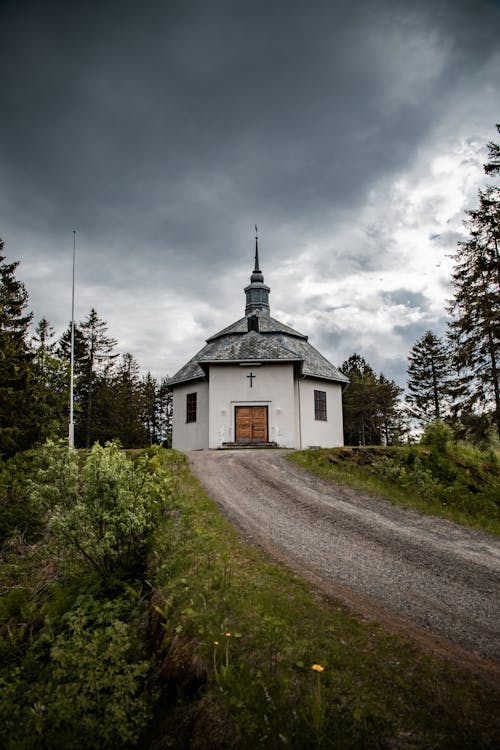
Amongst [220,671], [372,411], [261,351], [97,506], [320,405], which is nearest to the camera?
[220,671]

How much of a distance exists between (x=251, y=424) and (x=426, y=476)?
1043 centimetres

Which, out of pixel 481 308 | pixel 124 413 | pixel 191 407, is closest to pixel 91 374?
pixel 124 413

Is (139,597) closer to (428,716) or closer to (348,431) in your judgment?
(428,716)

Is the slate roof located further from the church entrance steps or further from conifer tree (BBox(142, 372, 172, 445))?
conifer tree (BBox(142, 372, 172, 445))

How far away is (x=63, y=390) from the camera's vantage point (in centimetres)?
2064

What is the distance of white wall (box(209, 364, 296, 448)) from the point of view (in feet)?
69.5

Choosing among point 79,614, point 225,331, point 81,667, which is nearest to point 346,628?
point 81,667

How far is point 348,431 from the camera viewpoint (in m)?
43.1

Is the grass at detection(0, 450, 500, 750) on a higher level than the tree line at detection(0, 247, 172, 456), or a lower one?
lower

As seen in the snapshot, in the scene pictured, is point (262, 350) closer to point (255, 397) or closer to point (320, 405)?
point (255, 397)

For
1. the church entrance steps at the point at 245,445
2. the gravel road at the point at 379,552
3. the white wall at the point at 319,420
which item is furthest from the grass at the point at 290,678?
the white wall at the point at 319,420

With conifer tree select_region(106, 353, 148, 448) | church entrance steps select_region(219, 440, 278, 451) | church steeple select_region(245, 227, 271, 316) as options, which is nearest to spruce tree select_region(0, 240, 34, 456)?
church entrance steps select_region(219, 440, 278, 451)

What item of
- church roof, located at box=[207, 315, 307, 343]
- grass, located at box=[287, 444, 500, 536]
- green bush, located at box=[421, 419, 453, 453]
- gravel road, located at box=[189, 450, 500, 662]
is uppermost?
church roof, located at box=[207, 315, 307, 343]

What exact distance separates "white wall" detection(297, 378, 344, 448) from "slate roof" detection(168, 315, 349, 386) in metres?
0.54
